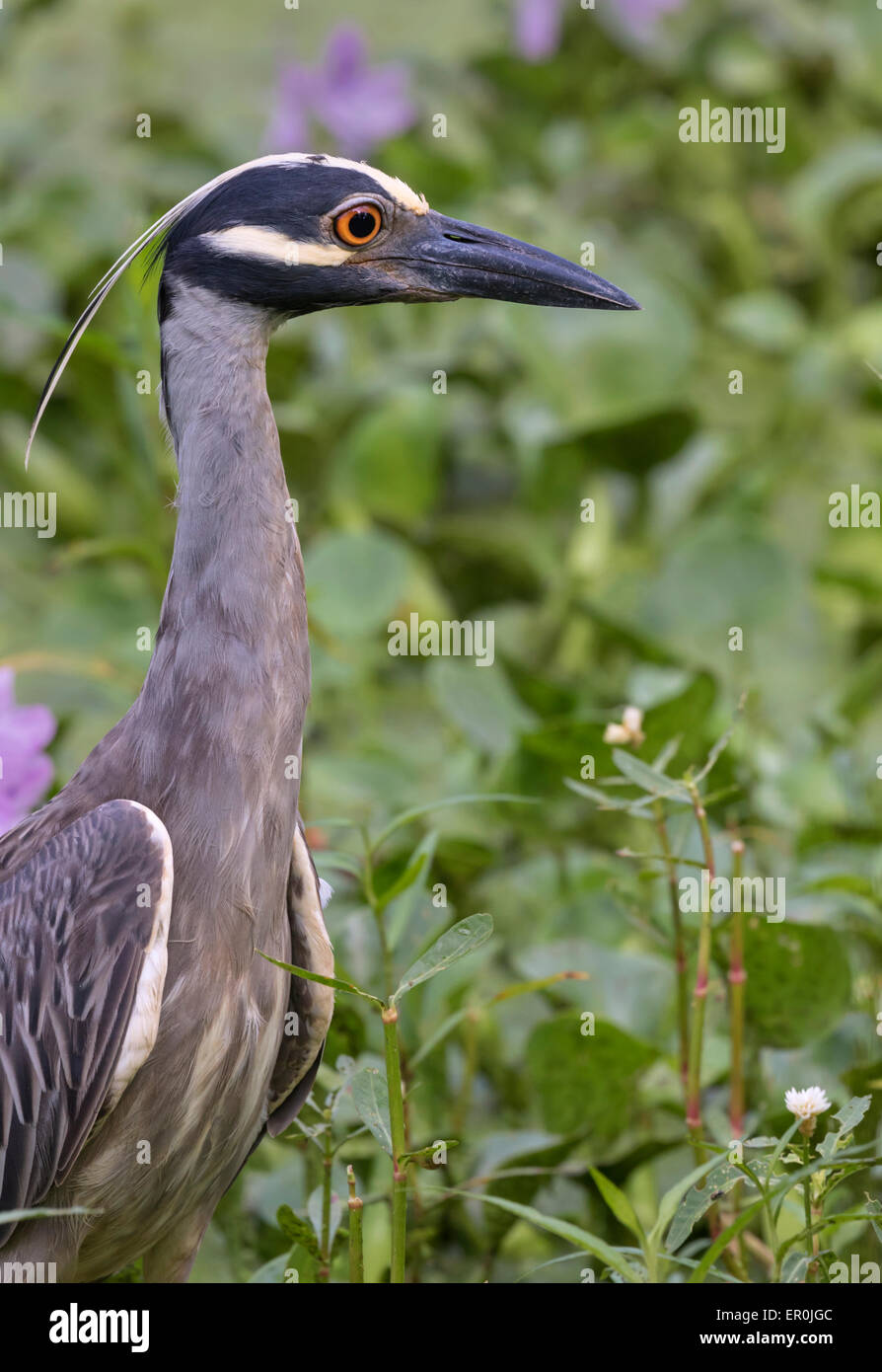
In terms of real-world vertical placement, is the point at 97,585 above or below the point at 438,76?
below

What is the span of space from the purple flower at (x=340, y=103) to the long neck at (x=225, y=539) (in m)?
3.17

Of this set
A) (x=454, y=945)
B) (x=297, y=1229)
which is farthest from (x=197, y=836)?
(x=297, y=1229)

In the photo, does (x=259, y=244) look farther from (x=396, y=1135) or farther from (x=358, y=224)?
(x=396, y=1135)

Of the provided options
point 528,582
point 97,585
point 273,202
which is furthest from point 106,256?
point 273,202

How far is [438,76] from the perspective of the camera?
19.7 feet

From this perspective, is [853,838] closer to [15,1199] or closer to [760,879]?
[760,879]

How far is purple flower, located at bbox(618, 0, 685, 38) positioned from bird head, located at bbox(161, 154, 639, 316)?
12.3 ft

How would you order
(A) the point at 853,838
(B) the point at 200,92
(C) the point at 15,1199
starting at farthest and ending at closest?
(B) the point at 200,92 → (A) the point at 853,838 → (C) the point at 15,1199

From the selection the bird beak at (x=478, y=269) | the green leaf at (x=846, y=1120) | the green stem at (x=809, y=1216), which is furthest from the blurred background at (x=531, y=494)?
the bird beak at (x=478, y=269)

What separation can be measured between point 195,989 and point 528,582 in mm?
2430

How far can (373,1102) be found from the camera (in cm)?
193

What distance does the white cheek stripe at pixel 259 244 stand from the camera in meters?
2.04

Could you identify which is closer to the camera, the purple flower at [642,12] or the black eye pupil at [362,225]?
the black eye pupil at [362,225]

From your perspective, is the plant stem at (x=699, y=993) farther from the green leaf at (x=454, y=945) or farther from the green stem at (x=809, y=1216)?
the green leaf at (x=454, y=945)
